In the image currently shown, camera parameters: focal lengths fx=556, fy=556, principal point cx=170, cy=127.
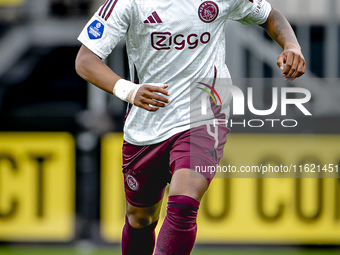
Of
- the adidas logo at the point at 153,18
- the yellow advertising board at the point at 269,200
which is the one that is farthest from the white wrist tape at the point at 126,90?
the yellow advertising board at the point at 269,200

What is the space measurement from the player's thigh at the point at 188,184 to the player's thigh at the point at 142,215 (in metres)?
0.62

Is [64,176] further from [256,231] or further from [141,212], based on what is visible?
[141,212]

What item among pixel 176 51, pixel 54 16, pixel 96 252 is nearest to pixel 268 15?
A: pixel 176 51

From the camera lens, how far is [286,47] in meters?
3.16

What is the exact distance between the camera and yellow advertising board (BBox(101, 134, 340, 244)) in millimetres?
5672

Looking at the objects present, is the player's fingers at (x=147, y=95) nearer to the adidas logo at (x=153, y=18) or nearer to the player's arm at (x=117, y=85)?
the player's arm at (x=117, y=85)

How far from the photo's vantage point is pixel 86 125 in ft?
19.2

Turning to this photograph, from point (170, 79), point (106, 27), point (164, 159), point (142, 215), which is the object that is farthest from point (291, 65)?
point (142, 215)

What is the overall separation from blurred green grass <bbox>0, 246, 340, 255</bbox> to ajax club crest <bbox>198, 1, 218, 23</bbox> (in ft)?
10.7

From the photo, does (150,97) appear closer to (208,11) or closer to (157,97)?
(157,97)

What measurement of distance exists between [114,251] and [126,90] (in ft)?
11.2

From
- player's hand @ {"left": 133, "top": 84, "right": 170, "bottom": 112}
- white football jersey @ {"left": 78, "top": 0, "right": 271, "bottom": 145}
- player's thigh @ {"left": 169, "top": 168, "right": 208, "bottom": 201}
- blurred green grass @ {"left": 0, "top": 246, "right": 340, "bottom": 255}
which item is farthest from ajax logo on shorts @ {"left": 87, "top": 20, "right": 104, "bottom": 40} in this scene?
blurred green grass @ {"left": 0, "top": 246, "right": 340, "bottom": 255}

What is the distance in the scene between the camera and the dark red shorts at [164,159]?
9.66 feet

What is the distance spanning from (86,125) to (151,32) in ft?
9.63
